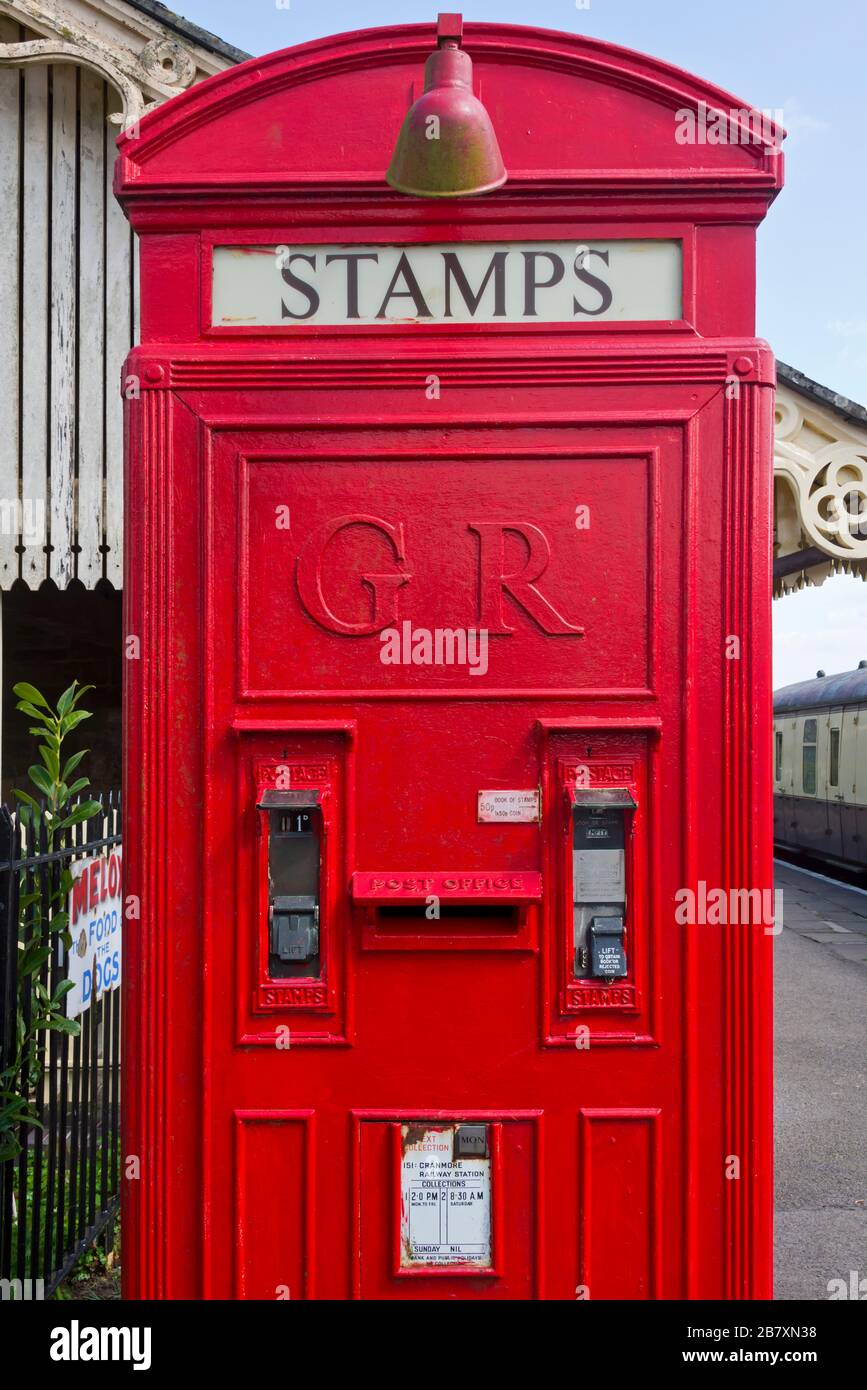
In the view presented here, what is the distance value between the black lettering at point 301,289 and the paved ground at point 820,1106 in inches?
159

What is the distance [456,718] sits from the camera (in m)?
2.33

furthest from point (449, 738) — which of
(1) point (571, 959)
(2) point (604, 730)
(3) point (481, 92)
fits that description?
(3) point (481, 92)

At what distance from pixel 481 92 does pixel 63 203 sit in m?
3.71

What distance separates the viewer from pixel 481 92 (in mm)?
2340

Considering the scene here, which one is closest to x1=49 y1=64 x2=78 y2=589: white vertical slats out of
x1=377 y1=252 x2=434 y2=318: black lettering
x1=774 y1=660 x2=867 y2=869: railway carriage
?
x1=377 y1=252 x2=434 y2=318: black lettering

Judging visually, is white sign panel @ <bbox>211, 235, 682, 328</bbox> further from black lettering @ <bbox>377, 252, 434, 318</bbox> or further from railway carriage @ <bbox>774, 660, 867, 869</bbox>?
railway carriage @ <bbox>774, 660, 867, 869</bbox>

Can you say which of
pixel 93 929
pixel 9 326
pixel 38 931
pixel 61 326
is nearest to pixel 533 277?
pixel 38 931

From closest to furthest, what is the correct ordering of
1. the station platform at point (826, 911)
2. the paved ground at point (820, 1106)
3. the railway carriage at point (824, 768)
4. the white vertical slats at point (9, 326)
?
the paved ground at point (820, 1106)
the white vertical slats at point (9, 326)
the station platform at point (826, 911)
the railway carriage at point (824, 768)

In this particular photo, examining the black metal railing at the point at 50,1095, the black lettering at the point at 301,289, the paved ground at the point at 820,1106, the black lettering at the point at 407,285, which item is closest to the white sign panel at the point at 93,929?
the black metal railing at the point at 50,1095

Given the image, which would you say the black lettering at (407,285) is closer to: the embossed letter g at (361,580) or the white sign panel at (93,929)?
the embossed letter g at (361,580)

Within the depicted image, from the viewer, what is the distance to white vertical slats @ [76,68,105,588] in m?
5.25

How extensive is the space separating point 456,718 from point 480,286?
1.01 meters

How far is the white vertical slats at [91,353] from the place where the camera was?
5254 mm

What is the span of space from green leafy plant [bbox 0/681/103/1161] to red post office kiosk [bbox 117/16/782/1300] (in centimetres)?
131
